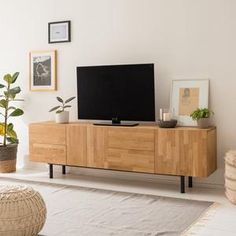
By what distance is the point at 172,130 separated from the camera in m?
4.06

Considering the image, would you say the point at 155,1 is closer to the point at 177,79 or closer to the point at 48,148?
the point at 177,79

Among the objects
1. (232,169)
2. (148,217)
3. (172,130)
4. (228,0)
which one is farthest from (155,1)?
(148,217)

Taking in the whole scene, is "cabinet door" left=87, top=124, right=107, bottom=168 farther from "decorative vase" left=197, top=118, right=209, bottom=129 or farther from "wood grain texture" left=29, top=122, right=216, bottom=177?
"decorative vase" left=197, top=118, right=209, bottom=129

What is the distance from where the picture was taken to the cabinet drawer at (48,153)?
4.68m

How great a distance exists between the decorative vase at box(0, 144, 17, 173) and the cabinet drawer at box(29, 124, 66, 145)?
39 centimetres

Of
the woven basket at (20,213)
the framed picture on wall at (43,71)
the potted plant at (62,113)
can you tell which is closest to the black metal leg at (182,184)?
the potted plant at (62,113)

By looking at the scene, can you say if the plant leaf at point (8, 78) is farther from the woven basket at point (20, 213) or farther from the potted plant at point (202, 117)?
the woven basket at point (20, 213)

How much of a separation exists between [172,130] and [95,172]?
132 centimetres

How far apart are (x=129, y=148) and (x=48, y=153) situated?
1058 millimetres

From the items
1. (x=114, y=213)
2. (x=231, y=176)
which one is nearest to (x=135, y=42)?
(x=231, y=176)

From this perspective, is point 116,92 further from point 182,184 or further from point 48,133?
point 182,184

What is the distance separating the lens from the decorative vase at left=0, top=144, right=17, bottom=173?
5.08 m

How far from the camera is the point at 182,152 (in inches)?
158

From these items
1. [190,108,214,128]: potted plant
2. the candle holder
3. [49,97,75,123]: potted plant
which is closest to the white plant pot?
[49,97,75,123]: potted plant
